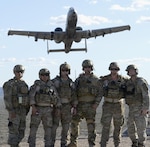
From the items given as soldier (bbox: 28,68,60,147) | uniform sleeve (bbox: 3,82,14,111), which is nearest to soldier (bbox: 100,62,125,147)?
soldier (bbox: 28,68,60,147)

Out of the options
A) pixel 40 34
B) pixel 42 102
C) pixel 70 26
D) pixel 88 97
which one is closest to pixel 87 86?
pixel 88 97

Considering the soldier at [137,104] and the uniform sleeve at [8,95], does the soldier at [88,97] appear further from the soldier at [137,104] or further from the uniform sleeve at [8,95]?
the uniform sleeve at [8,95]

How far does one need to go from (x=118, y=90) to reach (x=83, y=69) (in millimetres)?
1179

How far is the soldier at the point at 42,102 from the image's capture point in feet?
37.0

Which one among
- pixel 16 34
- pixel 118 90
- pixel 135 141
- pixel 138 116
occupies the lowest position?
pixel 135 141

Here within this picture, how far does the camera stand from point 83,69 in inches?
468

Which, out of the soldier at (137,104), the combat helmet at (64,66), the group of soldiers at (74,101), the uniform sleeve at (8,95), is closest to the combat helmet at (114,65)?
the group of soldiers at (74,101)

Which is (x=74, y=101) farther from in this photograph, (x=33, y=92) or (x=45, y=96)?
(x=33, y=92)

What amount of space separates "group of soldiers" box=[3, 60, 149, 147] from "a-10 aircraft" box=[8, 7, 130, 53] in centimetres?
1771

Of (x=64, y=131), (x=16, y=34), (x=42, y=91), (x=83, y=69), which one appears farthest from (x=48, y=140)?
(x=16, y=34)

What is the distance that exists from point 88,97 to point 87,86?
334 mm

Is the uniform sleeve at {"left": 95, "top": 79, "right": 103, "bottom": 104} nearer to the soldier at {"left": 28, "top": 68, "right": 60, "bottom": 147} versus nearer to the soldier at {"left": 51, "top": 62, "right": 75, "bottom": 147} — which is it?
the soldier at {"left": 51, "top": 62, "right": 75, "bottom": 147}

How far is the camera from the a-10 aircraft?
2936 centimetres

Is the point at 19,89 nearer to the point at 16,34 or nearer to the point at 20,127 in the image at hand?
the point at 20,127
